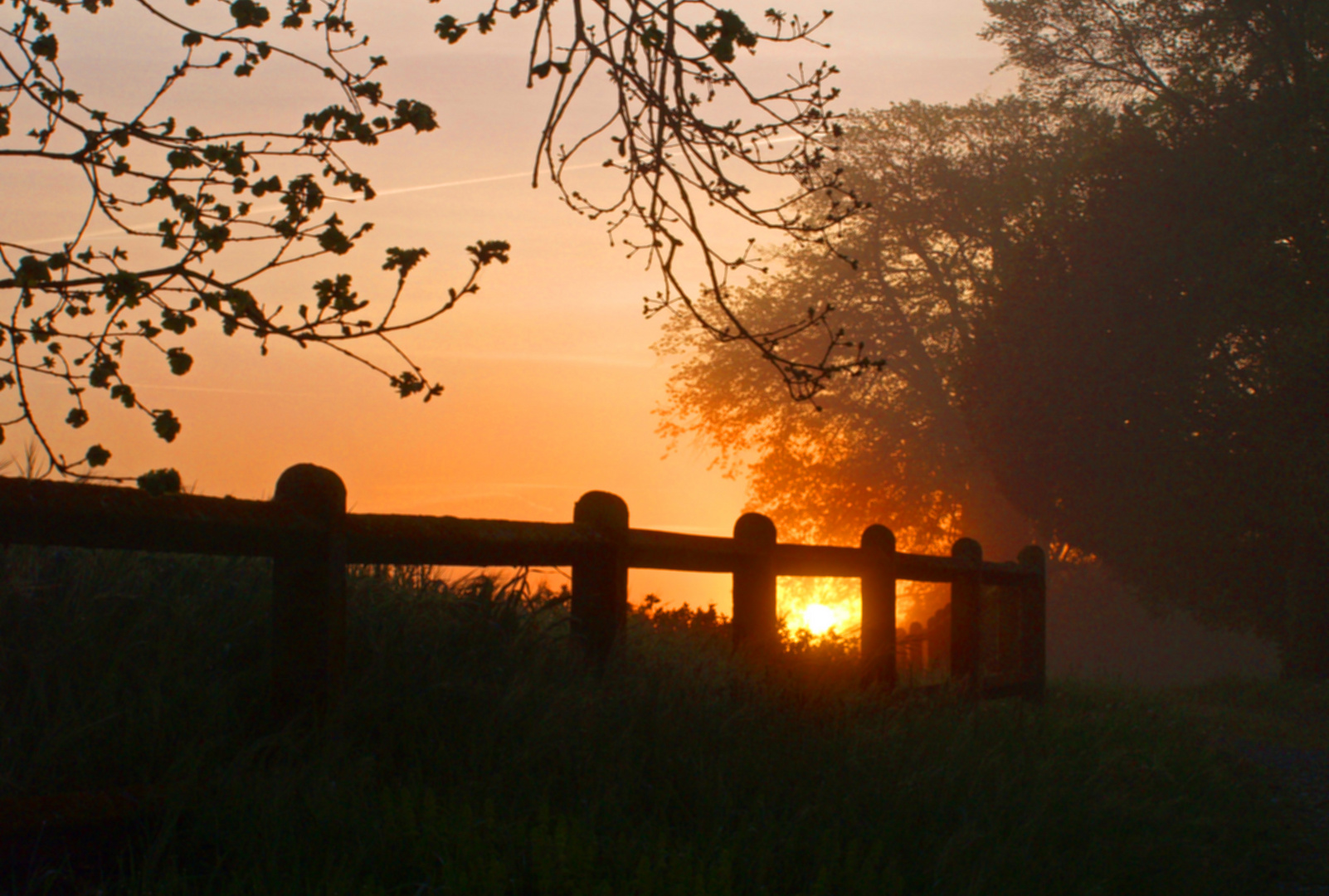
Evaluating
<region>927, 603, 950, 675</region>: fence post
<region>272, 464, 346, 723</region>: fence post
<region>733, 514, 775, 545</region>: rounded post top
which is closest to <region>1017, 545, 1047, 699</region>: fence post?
<region>733, 514, 775, 545</region>: rounded post top

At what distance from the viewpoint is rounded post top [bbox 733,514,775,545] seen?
259 inches

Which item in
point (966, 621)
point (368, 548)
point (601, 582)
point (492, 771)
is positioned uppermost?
point (368, 548)

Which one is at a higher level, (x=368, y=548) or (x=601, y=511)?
(x=601, y=511)

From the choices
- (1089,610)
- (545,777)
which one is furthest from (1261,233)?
(545,777)

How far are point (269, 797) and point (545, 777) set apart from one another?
0.96m

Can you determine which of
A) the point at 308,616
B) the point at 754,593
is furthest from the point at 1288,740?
the point at 308,616

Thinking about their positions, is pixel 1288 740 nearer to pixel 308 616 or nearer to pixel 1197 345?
pixel 1197 345

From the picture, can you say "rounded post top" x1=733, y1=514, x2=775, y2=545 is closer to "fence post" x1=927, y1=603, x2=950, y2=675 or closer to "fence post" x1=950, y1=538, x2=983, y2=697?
"fence post" x1=950, y1=538, x2=983, y2=697

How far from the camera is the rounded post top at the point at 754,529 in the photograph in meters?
6.57

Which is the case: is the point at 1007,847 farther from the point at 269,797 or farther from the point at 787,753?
the point at 269,797

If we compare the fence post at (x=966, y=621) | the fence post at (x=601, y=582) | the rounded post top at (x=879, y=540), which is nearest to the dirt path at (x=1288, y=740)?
the fence post at (x=966, y=621)

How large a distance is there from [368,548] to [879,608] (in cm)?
443

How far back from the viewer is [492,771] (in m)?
3.93

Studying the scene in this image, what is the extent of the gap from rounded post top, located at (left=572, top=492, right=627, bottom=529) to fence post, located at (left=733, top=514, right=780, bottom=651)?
1223mm
